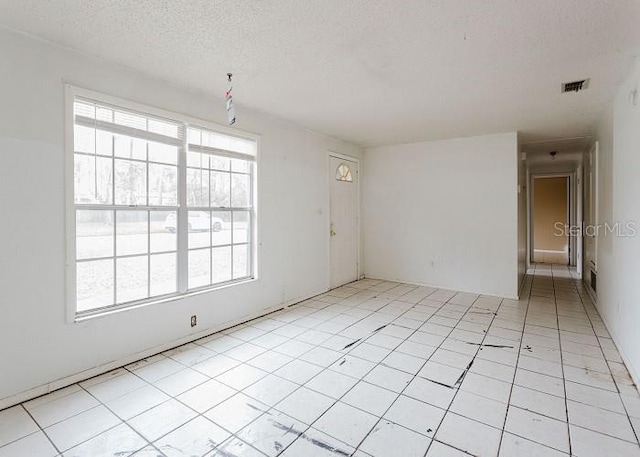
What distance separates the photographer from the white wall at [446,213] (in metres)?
4.96

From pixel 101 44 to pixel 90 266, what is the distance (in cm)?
174

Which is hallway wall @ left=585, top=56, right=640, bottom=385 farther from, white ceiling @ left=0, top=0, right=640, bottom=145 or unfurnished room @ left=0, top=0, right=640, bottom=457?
white ceiling @ left=0, top=0, right=640, bottom=145

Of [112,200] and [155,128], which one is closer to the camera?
[112,200]

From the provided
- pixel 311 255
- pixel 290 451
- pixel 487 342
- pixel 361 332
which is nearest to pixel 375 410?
pixel 290 451

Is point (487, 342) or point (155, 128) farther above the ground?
point (155, 128)

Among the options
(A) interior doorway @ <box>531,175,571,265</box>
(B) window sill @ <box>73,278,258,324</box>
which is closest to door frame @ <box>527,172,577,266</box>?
(A) interior doorway @ <box>531,175,571,265</box>

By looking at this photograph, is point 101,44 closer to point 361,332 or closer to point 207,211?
point 207,211

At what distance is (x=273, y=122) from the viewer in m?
4.26

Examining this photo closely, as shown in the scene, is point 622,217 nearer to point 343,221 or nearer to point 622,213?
point 622,213

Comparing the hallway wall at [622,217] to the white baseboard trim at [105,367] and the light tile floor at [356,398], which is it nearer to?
the light tile floor at [356,398]

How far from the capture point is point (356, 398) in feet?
7.52

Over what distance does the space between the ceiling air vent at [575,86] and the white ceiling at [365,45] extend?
0.08 meters

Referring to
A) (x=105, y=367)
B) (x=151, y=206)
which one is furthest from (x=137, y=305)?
(x=151, y=206)

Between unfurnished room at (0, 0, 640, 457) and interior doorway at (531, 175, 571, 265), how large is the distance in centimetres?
579
